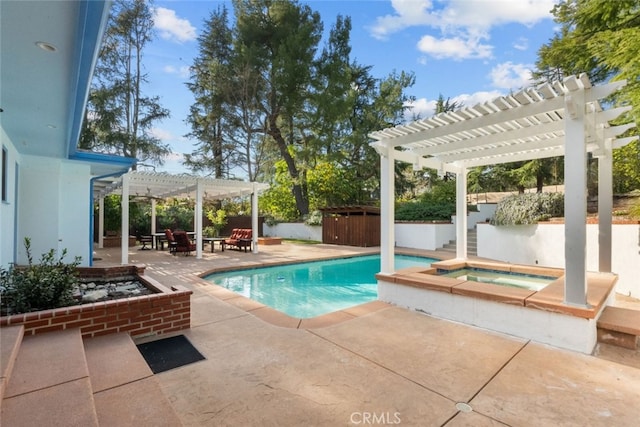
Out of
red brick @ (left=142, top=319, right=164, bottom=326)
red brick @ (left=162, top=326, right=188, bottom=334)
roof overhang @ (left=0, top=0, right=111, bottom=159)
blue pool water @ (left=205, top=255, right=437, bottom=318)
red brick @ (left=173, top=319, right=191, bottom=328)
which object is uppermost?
roof overhang @ (left=0, top=0, right=111, bottom=159)

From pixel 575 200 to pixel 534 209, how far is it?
6390 millimetres

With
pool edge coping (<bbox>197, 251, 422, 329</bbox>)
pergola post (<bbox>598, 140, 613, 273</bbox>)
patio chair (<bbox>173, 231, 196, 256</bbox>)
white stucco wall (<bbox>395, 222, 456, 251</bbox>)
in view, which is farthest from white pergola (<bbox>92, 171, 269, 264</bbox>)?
pergola post (<bbox>598, 140, 613, 273</bbox>)

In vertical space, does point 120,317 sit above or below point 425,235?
below

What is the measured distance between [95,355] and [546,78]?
848 inches

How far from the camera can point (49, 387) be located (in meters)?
2.00

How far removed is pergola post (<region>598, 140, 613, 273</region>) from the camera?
16.3ft

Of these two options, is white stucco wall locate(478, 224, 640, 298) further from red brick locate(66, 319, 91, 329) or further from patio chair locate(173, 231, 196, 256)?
patio chair locate(173, 231, 196, 256)

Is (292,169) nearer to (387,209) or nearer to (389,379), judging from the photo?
(387,209)

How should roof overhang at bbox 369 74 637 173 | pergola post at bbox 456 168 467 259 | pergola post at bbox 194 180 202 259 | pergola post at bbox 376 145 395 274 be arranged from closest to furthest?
roof overhang at bbox 369 74 637 173, pergola post at bbox 376 145 395 274, pergola post at bbox 456 168 467 259, pergola post at bbox 194 180 202 259

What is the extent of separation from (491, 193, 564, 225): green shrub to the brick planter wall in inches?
356

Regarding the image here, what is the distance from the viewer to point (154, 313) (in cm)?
347

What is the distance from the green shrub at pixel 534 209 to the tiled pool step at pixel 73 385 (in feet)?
31.6

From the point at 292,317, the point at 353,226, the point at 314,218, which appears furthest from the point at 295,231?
the point at 292,317

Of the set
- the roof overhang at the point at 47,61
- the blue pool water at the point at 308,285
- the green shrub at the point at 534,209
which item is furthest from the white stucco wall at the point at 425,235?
the roof overhang at the point at 47,61
